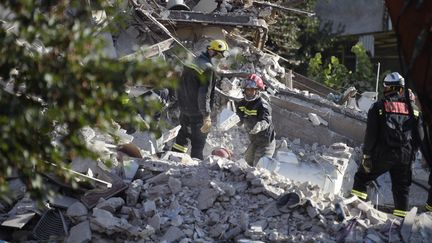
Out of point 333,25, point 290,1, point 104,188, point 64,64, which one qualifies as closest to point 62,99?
point 64,64

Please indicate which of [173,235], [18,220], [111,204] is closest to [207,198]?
[173,235]

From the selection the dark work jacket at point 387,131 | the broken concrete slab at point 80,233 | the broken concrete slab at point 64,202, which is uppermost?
the dark work jacket at point 387,131

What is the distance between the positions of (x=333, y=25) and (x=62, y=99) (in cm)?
1974

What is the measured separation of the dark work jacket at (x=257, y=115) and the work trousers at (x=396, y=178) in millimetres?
1390

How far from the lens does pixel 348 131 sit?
11.3 meters

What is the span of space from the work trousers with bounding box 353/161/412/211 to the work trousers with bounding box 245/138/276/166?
1.41m

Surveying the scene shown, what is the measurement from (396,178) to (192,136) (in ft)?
8.80

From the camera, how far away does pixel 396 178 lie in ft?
25.0

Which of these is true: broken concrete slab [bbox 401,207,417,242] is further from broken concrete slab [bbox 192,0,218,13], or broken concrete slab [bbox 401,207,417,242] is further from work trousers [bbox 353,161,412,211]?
broken concrete slab [bbox 192,0,218,13]

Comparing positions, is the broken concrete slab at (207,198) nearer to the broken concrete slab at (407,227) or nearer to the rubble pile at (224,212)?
the rubble pile at (224,212)

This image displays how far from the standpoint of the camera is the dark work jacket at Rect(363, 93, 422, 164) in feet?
24.0

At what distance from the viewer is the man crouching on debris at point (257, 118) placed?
28.0 feet

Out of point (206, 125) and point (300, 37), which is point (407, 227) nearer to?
point (206, 125)

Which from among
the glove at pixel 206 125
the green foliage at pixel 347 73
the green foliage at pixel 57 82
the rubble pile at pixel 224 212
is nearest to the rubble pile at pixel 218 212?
the rubble pile at pixel 224 212
